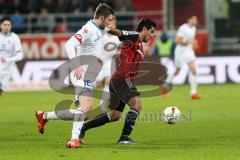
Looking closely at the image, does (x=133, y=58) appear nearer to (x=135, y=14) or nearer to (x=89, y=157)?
(x=89, y=157)

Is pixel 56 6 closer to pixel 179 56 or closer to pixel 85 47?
pixel 179 56

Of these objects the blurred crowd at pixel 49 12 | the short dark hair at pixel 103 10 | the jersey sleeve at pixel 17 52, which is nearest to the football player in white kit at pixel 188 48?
the jersey sleeve at pixel 17 52

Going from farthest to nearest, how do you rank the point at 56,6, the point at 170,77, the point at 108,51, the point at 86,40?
the point at 56,6 → the point at 170,77 → the point at 108,51 → the point at 86,40

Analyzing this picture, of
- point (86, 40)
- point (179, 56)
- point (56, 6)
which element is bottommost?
point (179, 56)

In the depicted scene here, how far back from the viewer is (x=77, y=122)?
12.2 metres

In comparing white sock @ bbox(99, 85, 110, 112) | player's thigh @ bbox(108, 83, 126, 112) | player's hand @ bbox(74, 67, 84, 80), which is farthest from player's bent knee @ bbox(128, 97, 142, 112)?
white sock @ bbox(99, 85, 110, 112)

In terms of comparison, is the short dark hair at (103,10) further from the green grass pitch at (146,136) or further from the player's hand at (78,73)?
the green grass pitch at (146,136)

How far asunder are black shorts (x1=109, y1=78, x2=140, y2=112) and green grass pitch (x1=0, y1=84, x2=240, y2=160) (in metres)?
0.71

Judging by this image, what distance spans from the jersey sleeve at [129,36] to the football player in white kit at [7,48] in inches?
211

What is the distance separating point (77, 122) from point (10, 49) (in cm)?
594

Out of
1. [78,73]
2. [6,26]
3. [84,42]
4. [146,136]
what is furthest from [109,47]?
[78,73]

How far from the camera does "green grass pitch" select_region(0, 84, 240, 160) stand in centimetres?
1131

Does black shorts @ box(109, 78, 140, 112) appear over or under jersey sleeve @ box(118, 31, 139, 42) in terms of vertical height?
under

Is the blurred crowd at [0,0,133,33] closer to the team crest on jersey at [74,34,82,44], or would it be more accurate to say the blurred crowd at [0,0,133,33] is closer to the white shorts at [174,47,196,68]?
the white shorts at [174,47,196,68]
